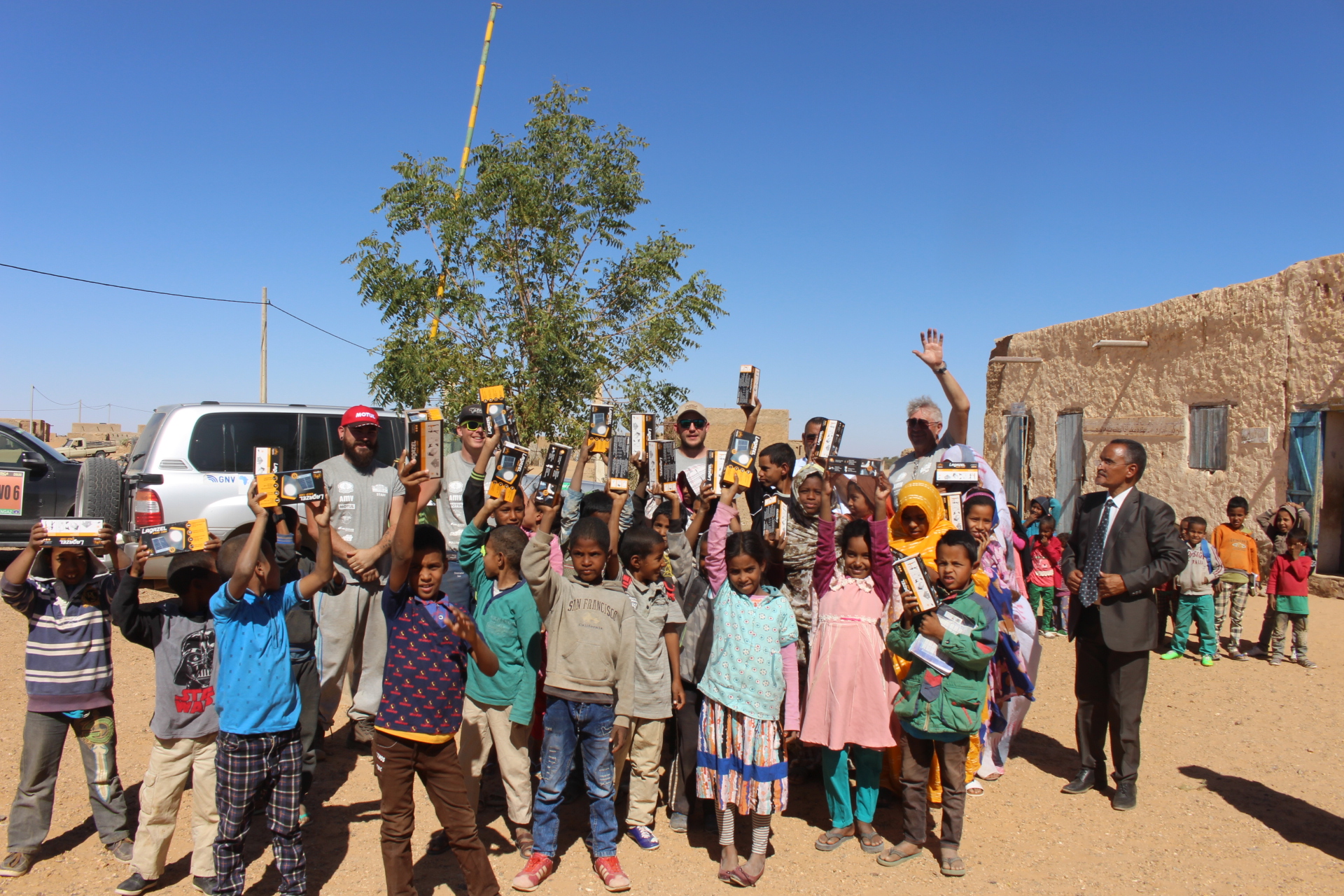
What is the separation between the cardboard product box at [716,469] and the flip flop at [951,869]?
1932 millimetres

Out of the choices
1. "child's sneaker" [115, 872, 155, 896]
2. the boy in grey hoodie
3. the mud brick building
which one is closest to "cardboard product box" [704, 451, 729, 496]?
the boy in grey hoodie

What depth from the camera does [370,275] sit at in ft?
31.4

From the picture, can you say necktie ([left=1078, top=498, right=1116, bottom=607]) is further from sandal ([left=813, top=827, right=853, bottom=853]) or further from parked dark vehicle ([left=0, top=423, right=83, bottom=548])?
parked dark vehicle ([left=0, top=423, right=83, bottom=548])

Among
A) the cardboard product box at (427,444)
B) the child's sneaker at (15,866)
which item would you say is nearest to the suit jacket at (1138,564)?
the cardboard product box at (427,444)

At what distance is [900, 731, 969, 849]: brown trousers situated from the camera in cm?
377

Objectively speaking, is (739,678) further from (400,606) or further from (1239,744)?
(1239,744)

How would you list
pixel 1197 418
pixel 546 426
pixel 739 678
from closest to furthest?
pixel 739 678
pixel 546 426
pixel 1197 418

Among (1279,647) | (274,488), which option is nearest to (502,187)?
(274,488)

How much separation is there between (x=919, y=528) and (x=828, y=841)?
157 centimetres

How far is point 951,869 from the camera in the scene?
3713mm

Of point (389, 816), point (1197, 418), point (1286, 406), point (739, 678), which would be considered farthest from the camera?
point (1197, 418)

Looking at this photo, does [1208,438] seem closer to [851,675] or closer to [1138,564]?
[1138,564]

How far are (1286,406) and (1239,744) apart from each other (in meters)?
6.74

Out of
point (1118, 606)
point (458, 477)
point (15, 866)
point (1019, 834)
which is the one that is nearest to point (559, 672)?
point (458, 477)
